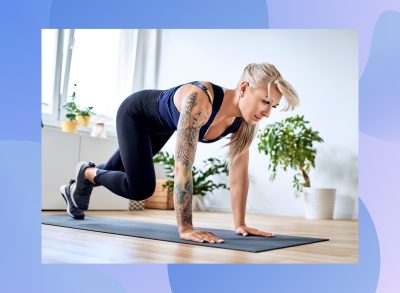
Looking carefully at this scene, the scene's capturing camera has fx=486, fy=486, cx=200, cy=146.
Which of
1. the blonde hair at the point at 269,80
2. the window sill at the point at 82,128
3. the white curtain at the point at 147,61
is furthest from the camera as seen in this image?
the white curtain at the point at 147,61

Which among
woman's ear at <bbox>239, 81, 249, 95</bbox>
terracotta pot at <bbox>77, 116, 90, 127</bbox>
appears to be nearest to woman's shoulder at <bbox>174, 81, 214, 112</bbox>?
woman's ear at <bbox>239, 81, 249, 95</bbox>

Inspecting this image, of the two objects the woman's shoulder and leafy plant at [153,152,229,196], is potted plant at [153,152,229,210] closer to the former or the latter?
leafy plant at [153,152,229,196]

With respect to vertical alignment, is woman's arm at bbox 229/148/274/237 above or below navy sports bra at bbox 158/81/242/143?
below

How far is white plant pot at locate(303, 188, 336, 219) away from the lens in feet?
12.5

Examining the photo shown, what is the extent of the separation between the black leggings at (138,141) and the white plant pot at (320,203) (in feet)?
6.22

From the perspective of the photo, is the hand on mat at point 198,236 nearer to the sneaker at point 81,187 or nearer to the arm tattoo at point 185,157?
the arm tattoo at point 185,157

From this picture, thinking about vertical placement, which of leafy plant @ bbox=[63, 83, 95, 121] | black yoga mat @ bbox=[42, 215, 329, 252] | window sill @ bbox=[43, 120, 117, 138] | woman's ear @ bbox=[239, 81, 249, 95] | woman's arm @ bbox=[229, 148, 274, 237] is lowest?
black yoga mat @ bbox=[42, 215, 329, 252]

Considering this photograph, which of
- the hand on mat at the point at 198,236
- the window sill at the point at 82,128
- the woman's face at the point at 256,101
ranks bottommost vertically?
the hand on mat at the point at 198,236

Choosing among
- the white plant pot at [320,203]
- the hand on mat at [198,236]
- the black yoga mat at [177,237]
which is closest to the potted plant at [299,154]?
the white plant pot at [320,203]

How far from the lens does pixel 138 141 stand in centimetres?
223

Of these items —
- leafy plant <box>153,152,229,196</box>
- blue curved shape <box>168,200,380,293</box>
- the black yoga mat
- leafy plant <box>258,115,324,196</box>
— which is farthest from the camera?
leafy plant <box>153,152,229,196</box>

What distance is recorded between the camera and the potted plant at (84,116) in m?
3.87
